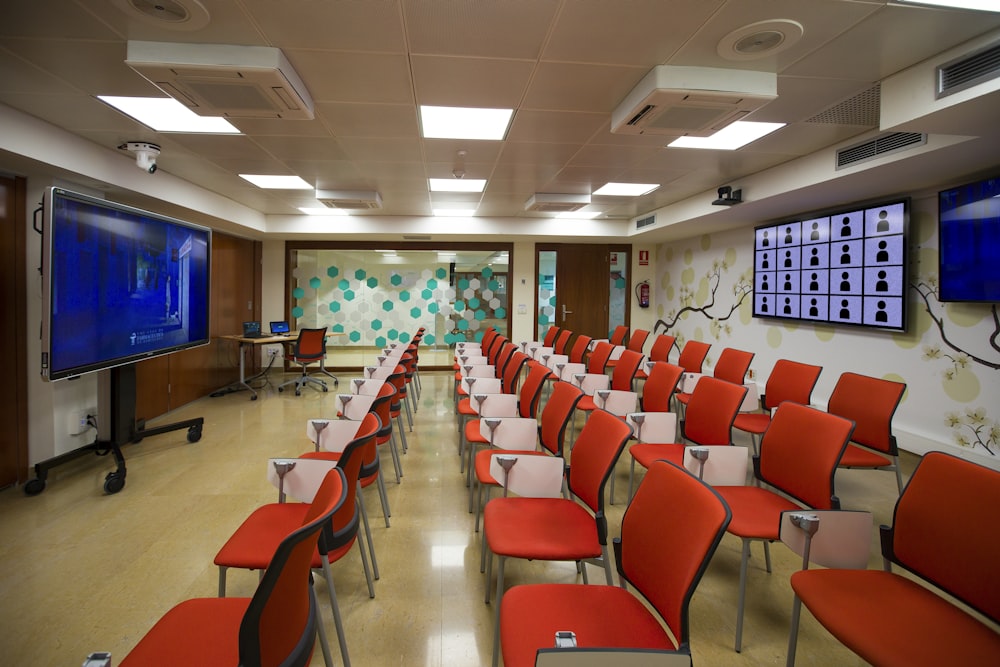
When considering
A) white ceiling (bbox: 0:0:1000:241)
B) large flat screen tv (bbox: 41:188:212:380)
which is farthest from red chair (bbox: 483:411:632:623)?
large flat screen tv (bbox: 41:188:212:380)

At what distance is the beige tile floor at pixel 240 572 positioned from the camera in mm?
1977

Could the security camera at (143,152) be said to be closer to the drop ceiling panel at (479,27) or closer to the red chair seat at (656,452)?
the drop ceiling panel at (479,27)

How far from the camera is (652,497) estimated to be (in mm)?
1587

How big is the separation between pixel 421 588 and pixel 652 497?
1428 mm

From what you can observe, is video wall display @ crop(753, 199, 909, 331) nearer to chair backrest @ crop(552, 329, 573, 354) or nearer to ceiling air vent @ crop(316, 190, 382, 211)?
chair backrest @ crop(552, 329, 573, 354)

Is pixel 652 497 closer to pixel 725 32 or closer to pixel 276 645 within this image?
pixel 276 645

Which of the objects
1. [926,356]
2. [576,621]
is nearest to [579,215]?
[926,356]

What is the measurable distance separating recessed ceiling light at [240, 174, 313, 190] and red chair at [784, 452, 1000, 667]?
5712mm

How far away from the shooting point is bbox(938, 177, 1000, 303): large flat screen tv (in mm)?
3479

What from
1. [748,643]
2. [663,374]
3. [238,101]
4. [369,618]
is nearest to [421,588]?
[369,618]

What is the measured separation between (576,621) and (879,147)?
4098 millimetres

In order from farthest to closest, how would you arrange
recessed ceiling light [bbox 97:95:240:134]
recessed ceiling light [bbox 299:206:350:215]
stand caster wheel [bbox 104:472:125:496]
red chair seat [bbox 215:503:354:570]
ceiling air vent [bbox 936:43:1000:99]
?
recessed ceiling light [bbox 299:206:350:215] → stand caster wheel [bbox 104:472:125:496] → recessed ceiling light [bbox 97:95:240:134] → ceiling air vent [bbox 936:43:1000:99] → red chair seat [bbox 215:503:354:570]

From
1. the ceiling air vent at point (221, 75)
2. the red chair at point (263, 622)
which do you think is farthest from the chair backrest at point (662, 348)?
the red chair at point (263, 622)

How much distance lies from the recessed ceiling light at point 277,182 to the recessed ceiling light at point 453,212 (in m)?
2.21
